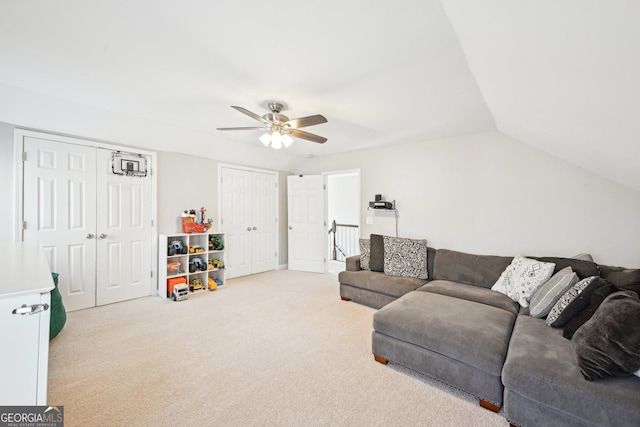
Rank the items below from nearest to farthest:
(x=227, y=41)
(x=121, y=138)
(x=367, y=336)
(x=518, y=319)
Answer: (x=227, y=41)
(x=518, y=319)
(x=367, y=336)
(x=121, y=138)

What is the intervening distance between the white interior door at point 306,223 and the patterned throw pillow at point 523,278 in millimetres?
3214

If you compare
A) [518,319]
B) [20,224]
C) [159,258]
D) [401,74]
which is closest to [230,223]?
[159,258]

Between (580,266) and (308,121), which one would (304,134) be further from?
(580,266)

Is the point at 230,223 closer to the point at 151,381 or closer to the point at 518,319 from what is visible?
the point at 151,381

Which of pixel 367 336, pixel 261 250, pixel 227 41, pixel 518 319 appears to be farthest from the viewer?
pixel 261 250

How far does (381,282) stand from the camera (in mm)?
3453

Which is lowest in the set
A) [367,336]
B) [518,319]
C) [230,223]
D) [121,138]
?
[367,336]

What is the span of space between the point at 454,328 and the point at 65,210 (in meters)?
4.59

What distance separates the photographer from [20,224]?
2.96m

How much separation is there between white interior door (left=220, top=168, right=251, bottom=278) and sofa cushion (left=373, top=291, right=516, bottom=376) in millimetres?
3509

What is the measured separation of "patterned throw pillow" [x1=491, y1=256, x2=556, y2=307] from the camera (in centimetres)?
254

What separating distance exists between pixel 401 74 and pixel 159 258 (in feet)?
13.8

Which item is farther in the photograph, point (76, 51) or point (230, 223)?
point (230, 223)

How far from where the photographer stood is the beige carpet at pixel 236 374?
169 centimetres
